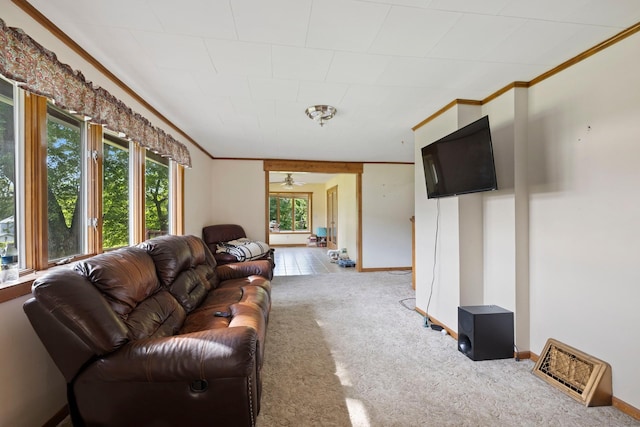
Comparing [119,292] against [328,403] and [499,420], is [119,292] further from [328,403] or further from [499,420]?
[499,420]

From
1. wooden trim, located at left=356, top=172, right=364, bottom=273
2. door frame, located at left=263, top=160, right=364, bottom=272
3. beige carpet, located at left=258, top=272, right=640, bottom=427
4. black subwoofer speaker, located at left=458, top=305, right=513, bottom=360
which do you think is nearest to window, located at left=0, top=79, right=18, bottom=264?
beige carpet, located at left=258, top=272, right=640, bottom=427

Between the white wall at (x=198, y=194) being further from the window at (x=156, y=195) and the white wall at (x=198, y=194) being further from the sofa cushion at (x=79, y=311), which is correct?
the sofa cushion at (x=79, y=311)

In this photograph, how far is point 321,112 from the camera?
294 centimetres

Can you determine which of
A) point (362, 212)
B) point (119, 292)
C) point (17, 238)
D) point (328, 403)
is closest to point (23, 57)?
point (17, 238)

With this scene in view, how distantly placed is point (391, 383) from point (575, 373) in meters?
1.22

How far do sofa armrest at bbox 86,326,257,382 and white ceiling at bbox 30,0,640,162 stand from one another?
1665mm

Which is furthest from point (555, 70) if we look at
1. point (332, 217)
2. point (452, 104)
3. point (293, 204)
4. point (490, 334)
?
point (293, 204)

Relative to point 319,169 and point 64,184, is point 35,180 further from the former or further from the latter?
point 319,169

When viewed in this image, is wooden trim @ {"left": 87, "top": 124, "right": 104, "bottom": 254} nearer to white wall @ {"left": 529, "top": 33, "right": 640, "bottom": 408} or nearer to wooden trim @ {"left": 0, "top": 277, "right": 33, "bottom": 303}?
wooden trim @ {"left": 0, "top": 277, "right": 33, "bottom": 303}

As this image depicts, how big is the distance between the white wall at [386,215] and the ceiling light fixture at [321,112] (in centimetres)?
303

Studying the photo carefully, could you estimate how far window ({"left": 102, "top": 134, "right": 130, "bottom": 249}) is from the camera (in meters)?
2.40

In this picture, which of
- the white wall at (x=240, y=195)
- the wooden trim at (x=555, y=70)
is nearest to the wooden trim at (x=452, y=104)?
the wooden trim at (x=555, y=70)

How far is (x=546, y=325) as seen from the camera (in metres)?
2.26

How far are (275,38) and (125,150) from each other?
190 centimetres
